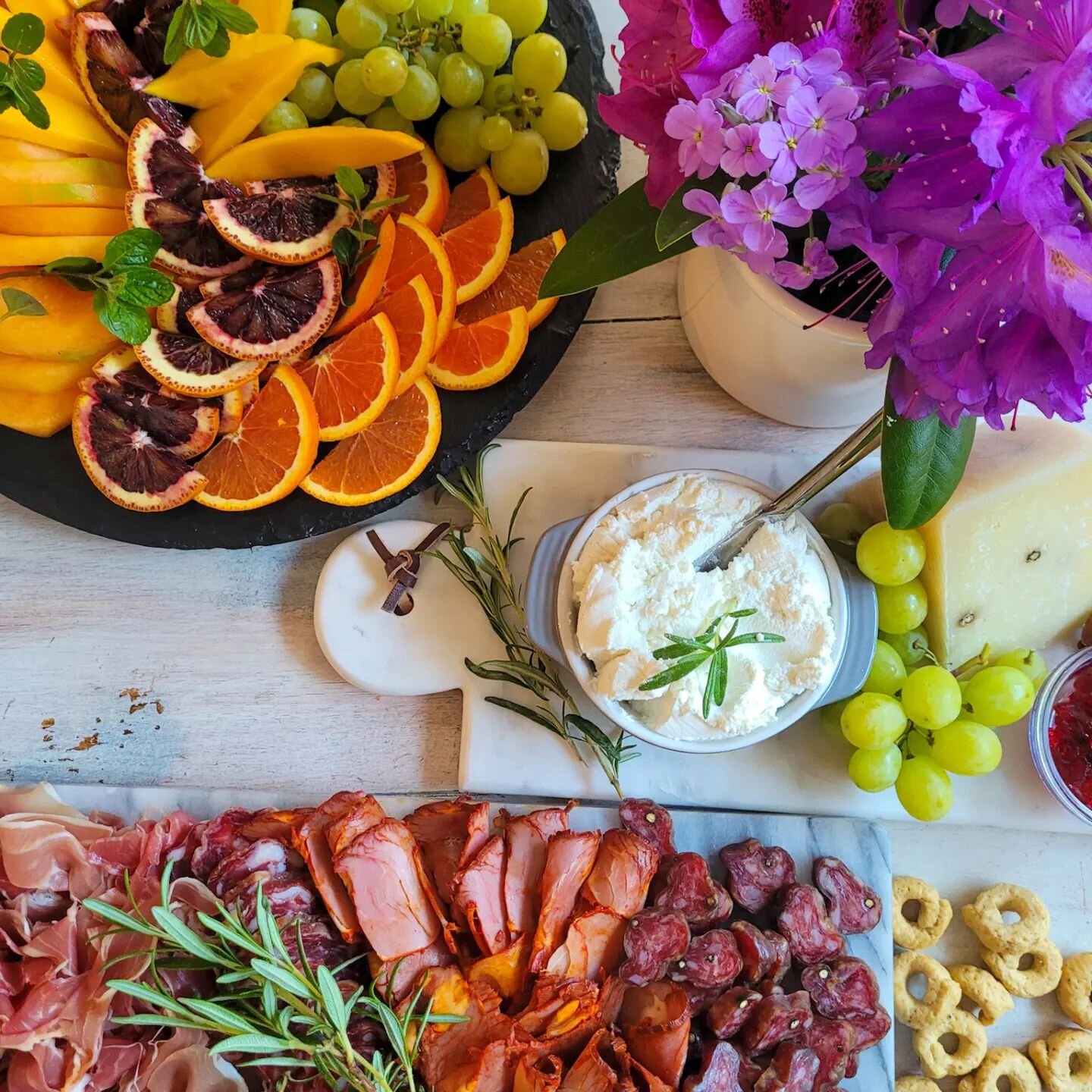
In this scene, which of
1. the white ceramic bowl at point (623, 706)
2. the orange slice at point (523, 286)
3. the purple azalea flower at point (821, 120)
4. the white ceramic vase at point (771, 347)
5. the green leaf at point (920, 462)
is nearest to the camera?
the purple azalea flower at point (821, 120)

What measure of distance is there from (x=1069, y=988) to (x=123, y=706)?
3.62 feet

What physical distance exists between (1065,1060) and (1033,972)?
0.10 m

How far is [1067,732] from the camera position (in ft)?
3.41

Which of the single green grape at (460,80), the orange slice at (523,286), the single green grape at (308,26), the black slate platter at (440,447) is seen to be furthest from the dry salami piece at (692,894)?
the single green grape at (308,26)

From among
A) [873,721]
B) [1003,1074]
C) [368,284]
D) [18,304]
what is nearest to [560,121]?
[368,284]

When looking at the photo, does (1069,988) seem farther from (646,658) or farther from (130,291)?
(130,291)

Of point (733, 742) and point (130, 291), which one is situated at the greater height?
point (130, 291)

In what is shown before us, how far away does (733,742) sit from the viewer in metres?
0.97

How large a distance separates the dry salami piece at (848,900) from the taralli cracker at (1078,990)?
0.24m

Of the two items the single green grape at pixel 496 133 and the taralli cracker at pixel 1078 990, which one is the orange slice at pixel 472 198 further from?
the taralli cracker at pixel 1078 990

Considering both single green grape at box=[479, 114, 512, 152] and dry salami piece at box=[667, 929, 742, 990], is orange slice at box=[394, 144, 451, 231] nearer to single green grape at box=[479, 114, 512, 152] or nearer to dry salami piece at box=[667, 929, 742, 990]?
single green grape at box=[479, 114, 512, 152]

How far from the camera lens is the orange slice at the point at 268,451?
104 centimetres

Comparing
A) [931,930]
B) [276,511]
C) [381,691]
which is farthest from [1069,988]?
[276,511]

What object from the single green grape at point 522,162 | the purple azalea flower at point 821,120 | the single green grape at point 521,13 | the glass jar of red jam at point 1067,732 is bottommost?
the glass jar of red jam at point 1067,732
